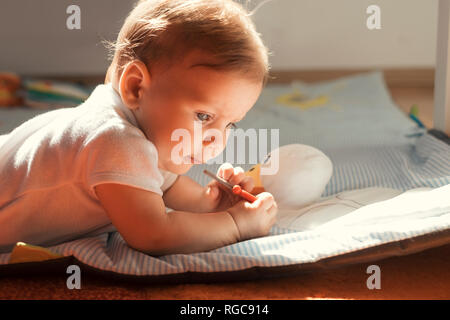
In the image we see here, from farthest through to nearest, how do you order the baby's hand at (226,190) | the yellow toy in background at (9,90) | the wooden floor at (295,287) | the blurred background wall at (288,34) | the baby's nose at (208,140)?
the blurred background wall at (288,34), the yellow toy in background at (9,90), the baby's hand at (226,190), the baby's nose at (208,140), the wooden floor at (295,287)

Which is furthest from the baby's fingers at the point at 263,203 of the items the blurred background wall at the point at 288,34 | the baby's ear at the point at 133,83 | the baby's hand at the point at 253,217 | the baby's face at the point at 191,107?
the blurred background wall at the point at 288,34

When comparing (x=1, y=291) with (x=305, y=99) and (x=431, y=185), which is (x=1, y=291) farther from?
(x=305, y=99)

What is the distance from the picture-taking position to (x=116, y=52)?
2.80 feet

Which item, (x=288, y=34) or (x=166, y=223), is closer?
(x=166, y=223)

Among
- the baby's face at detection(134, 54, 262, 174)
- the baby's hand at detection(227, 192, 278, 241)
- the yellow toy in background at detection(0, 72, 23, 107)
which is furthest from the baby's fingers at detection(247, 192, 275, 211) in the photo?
the yellow toy in background at detection(0, 72, 23, 107)

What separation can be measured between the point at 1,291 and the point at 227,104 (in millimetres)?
398

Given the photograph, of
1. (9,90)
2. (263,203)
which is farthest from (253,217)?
(9,90)

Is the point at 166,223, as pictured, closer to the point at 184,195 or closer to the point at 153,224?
the point at 153,224

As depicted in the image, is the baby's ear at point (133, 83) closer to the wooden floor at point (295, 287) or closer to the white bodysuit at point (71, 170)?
the white bodysuit at point (71, 170)

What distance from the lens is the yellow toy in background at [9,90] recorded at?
6.51 ft

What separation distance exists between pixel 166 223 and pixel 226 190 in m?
0.20

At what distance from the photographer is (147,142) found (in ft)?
2.54

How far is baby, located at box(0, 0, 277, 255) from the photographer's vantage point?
75cm
